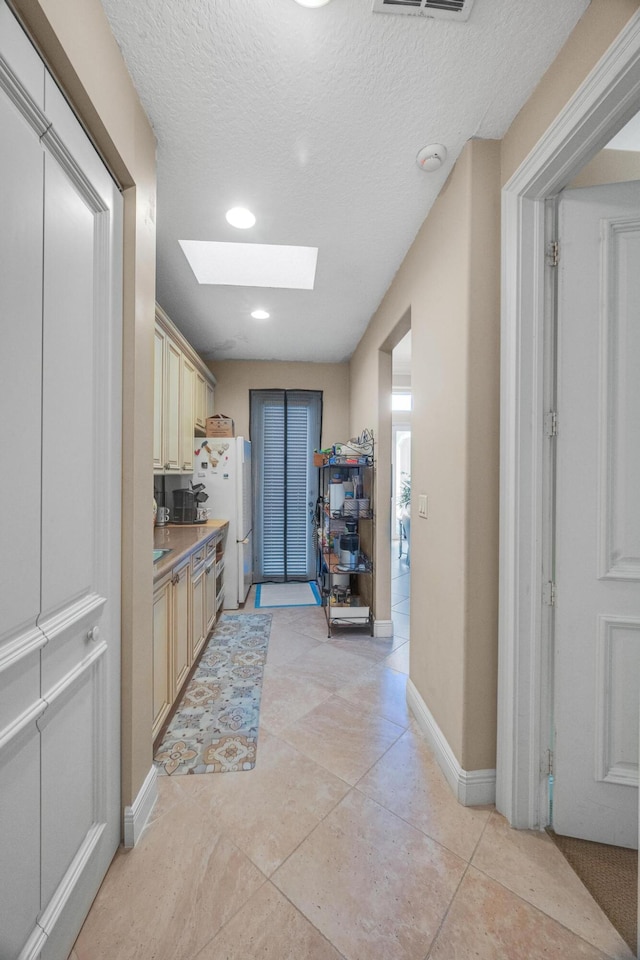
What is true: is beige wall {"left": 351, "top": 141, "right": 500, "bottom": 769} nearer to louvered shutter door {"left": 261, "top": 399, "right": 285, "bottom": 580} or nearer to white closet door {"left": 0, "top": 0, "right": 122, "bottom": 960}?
white closet door {"left": 0, "top": 0, "right": 122, "bottom": 960}

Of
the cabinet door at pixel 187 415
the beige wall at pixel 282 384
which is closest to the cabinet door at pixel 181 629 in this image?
the cabinet door at pixel 187 415

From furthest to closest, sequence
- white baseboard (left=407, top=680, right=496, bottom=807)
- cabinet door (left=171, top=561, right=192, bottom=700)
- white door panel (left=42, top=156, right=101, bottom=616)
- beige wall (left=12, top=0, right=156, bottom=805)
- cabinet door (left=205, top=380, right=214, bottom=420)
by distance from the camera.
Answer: cabinet door (left=205, top=380, right=214, bottom=420) < cabinet door (left=171, top=561, right=192, bottom=700) < white baseboard (left=407, top=680, right=496, bottom=807) < beige wall (left=12, top=0, right=156, bottom=805) < white door panel (left=42, top=156, right=101, bottom=616)

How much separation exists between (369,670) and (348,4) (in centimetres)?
299

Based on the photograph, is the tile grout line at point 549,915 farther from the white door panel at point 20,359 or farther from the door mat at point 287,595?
the door mat at point 287,595

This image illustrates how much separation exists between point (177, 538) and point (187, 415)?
122 cm

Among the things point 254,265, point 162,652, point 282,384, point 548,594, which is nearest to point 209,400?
point 282,384

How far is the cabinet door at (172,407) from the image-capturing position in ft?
9.03

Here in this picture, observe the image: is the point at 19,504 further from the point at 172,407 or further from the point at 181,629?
the point at 172,407

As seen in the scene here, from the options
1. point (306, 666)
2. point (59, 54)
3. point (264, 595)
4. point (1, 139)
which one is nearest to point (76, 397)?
point (1, 139)

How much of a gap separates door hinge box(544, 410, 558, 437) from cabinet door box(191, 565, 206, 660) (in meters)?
2.05

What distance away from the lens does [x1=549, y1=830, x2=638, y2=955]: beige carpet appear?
1074 mm

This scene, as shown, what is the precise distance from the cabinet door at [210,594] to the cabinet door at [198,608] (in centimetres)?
10

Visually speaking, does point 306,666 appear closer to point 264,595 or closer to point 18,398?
point 264,595

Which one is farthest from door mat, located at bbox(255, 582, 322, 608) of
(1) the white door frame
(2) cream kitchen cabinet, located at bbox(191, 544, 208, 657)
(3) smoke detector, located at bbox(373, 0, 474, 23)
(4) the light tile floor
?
(3) smoke detector, located at bbox(373, 0, 474, 23)
